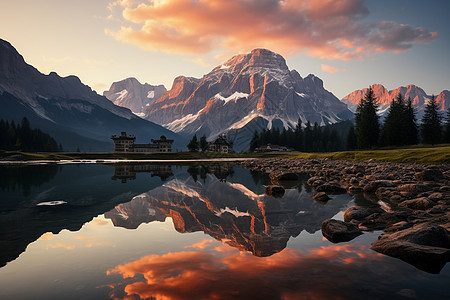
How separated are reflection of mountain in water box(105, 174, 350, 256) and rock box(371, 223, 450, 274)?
4299mm

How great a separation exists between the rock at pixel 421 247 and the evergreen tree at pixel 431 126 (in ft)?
326

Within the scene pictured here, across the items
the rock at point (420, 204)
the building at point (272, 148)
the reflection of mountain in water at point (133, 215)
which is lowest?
the reflection of mountain in water at point (133, 215)

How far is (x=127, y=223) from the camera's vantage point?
17969 mm

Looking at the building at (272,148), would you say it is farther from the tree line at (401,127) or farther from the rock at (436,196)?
the rock at (436,196)

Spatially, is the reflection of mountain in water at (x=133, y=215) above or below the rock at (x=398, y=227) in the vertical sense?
below

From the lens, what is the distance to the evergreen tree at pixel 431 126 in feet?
299

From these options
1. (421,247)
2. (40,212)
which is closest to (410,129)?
(421,247)

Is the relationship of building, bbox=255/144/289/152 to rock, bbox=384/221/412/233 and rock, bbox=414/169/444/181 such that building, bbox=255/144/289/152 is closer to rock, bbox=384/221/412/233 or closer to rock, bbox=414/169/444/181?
rock, bbox=414/169/444/181

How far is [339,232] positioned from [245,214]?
24.3ft

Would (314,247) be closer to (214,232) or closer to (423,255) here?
(423,255)

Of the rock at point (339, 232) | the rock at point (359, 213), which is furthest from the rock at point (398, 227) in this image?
the rock at point (359, 213)

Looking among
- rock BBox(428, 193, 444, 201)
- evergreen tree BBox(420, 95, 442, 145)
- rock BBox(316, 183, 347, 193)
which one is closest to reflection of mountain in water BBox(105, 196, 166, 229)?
rock BBox(316, 183, 347, 193)

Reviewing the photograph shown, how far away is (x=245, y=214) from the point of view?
785 inches

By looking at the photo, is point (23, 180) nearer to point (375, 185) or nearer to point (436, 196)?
point (375, 185)
